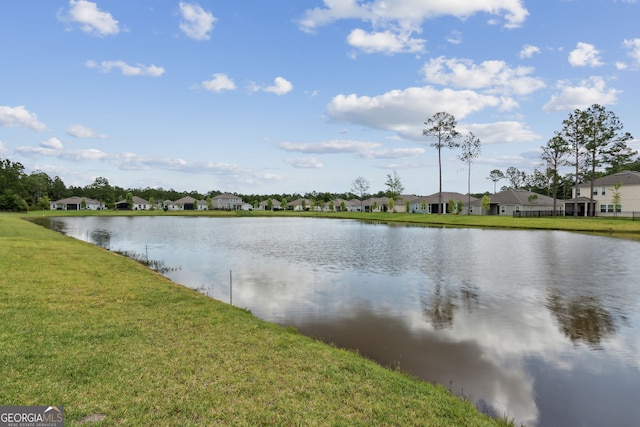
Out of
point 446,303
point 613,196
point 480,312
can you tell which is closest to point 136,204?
point 613,196

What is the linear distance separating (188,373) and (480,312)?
10295 mm

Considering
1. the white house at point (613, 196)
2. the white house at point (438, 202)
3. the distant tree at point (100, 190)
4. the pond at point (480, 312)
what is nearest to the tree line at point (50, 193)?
the distant tree at point (100, 190)

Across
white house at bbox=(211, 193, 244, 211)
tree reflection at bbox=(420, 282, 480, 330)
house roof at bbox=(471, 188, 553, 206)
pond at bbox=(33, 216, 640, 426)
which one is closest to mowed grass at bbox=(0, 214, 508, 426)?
pond at bbox=(33, 216, 640, 426)

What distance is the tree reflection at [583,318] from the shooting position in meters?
10.5

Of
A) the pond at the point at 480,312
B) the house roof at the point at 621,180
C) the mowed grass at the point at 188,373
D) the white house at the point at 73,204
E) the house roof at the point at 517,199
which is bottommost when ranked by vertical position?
the pond at the point at 480,312

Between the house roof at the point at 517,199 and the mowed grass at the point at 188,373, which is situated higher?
the house roof at the point at 517,199

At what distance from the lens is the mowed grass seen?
533 centimetres

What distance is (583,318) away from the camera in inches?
476

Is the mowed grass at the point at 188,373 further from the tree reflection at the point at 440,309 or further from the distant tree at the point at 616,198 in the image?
the distant tree at the point at 616,198

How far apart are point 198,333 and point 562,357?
923 centimetres

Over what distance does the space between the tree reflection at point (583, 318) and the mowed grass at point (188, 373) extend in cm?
650

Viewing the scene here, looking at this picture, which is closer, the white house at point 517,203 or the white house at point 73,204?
the white house at point 517,203

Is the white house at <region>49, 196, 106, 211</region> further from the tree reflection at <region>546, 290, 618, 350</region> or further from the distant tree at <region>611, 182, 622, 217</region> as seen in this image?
the distant tree at <region>611, 182, 622, 217</region>

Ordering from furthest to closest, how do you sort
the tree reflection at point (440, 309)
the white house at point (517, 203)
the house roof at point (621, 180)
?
the white house at point (517, 203)
the house roof at point (621, 180)
the tree reflection at point (440, 309)
